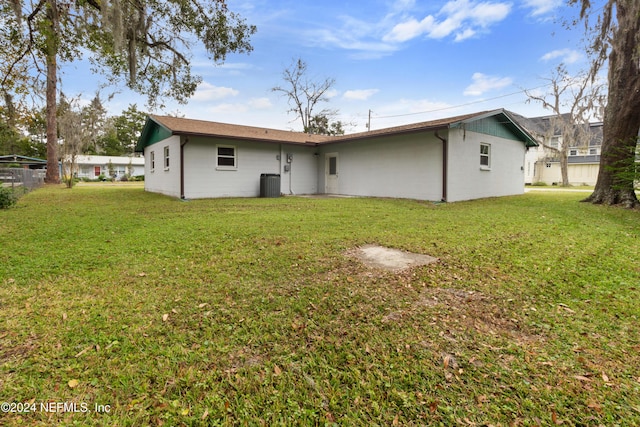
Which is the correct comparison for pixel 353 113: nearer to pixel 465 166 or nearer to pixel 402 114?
pixel 402 114

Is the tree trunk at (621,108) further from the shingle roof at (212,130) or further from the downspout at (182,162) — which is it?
the downspout at (182,162)

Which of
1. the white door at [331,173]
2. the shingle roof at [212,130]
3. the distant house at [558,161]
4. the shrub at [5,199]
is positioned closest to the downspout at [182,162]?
the shingle roof at [212,130]

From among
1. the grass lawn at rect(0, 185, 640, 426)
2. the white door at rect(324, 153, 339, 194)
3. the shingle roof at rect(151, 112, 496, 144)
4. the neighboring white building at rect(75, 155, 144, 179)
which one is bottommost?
the grass lawn at rect(0, 185, 640, 426)

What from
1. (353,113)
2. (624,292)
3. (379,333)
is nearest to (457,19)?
(624,292)

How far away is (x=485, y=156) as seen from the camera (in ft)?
41.7

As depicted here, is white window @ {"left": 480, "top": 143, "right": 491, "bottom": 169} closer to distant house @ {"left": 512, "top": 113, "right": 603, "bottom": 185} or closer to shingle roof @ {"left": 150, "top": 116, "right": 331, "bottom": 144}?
shingle roof @ {"left": 150, "top": 116, "right": 331, "bottom": 144}

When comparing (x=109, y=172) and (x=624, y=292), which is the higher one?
(x=109, y=172)

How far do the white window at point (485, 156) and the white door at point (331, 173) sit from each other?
6.05 m

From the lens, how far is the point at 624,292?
301cm

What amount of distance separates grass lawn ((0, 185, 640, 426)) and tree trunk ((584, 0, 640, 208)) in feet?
22.3

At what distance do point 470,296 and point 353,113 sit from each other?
33.0 meters

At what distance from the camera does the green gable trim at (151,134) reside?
13652mm

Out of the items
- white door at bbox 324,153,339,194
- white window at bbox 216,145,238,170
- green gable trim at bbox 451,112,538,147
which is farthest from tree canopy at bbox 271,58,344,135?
green gable trim at bbox 451,112,538,147

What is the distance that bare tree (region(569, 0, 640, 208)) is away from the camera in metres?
9.02
